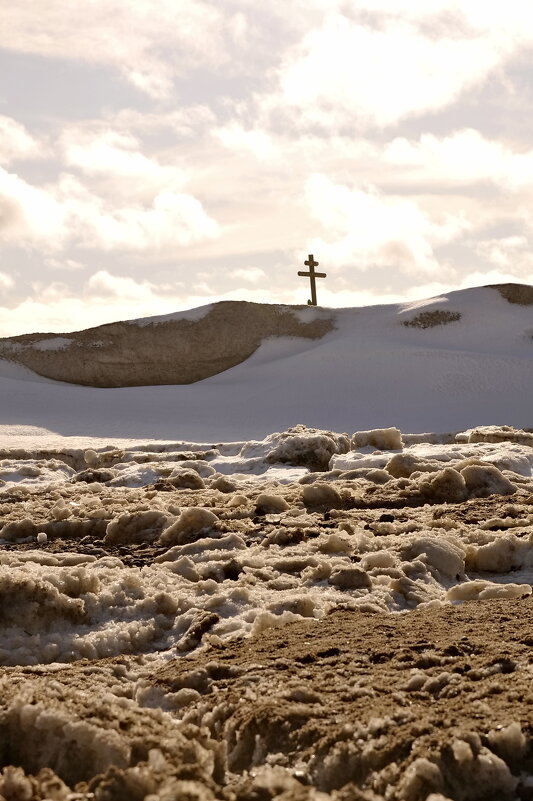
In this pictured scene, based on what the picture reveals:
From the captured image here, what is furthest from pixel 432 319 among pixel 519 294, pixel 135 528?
pixel 135 528

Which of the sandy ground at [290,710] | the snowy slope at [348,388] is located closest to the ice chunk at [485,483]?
the sandy ground at [290,710]

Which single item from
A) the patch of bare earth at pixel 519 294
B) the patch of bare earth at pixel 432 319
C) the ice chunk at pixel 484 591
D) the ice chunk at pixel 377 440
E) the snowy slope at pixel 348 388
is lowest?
the ice chunk at pixel 484 591

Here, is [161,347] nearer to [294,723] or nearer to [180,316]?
[180,316]

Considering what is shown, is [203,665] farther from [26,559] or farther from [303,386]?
[303,386]

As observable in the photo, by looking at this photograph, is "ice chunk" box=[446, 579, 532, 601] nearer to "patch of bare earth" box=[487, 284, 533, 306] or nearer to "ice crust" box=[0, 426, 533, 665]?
"ice crust" box=[0, 426, 533, 665]

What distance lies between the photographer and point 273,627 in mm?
2449

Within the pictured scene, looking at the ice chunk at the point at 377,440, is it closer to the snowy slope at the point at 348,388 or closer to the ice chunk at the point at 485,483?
the ice chunk at the point at 485,483

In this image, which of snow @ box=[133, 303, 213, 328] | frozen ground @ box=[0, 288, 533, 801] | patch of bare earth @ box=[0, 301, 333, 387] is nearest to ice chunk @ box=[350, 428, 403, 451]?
frozen ground @ box=[0, 288, 533, 801]

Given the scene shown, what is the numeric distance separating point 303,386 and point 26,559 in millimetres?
12121

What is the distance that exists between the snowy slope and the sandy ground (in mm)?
8194

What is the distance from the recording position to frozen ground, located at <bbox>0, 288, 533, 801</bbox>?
1.37 m

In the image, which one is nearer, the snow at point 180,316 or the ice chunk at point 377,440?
the ice chunk at point 377,440

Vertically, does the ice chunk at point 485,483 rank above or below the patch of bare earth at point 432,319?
below

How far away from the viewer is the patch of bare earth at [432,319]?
1809 centimetres
